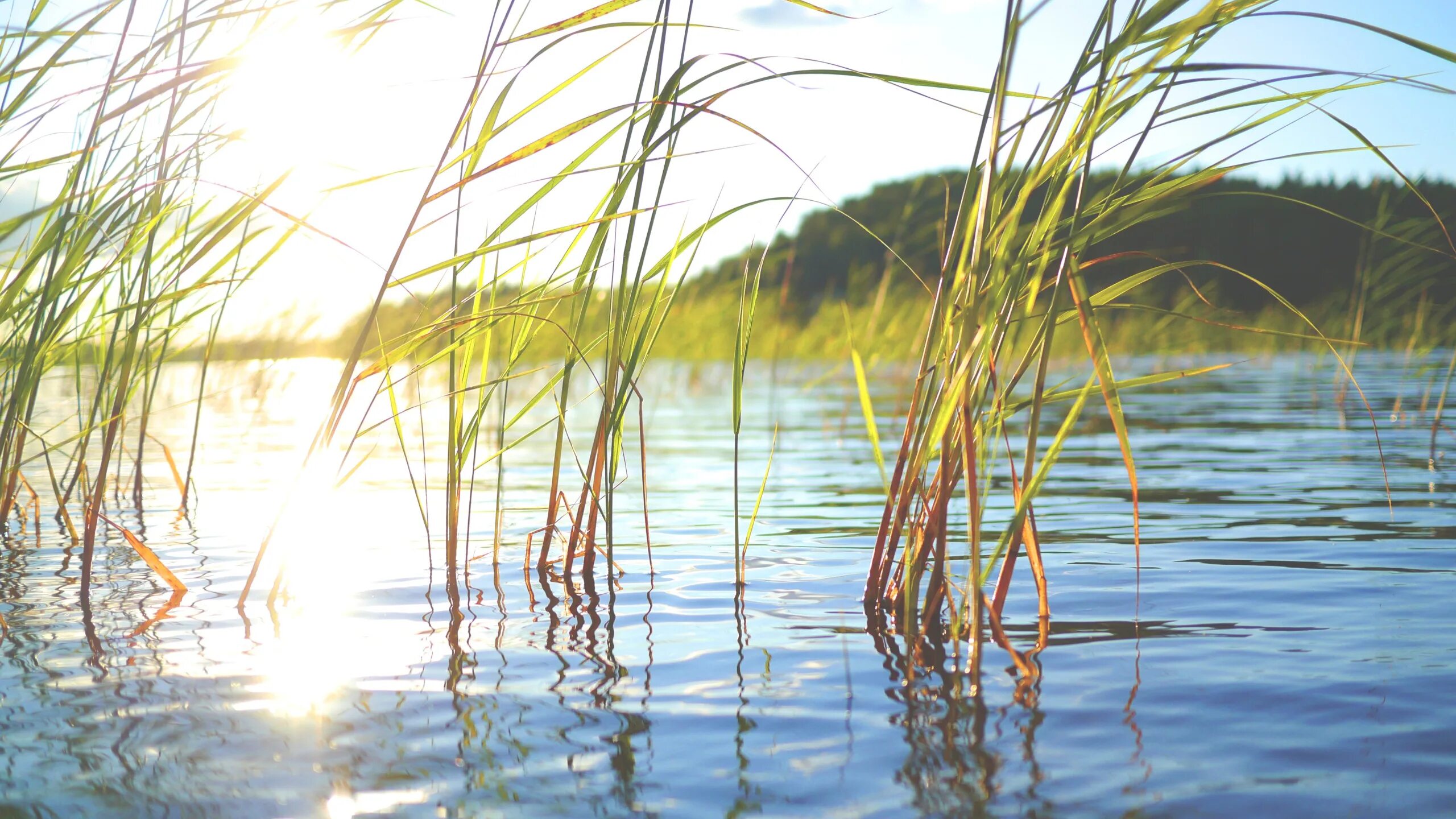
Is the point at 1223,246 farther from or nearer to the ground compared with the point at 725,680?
farther from the ground

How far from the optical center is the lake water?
1.29m

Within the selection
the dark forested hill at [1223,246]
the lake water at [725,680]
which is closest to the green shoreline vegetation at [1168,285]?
the dark forested hill at [1223,246]

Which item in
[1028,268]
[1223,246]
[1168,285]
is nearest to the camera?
[1028,268]

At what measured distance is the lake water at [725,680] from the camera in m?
1.29

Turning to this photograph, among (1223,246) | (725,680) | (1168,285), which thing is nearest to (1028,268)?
(725,680)

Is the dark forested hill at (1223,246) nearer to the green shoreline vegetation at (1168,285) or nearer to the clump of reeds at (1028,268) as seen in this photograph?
the green shoreline vegetation at (1168,285)

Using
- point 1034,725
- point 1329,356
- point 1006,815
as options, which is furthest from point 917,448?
point 1329,356

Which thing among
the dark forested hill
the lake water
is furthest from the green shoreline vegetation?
the lake water

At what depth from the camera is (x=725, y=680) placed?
68.4 inches

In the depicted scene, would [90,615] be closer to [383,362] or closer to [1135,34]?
[383,362]

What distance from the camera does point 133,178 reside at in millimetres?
2174

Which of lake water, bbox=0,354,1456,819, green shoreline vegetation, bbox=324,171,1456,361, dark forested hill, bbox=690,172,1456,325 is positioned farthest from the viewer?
dark forested hill, bbox=690,172,1456,325

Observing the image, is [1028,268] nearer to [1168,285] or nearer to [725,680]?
[725,680]

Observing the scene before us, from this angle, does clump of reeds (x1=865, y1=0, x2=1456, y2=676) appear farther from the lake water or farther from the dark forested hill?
the dark forested hill
